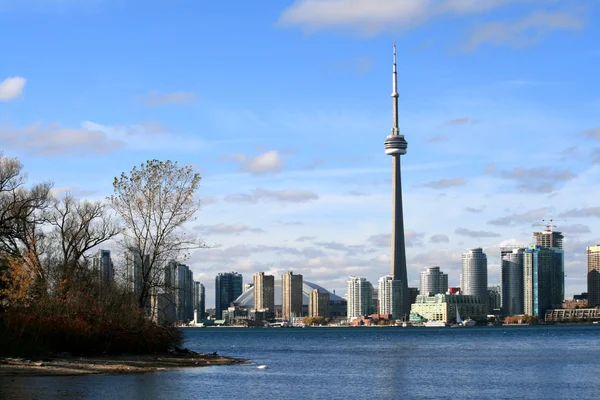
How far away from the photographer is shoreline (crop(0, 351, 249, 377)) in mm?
52688

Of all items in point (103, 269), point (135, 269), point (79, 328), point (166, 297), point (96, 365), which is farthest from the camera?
point (103, 269)

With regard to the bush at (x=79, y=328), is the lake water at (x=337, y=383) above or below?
below

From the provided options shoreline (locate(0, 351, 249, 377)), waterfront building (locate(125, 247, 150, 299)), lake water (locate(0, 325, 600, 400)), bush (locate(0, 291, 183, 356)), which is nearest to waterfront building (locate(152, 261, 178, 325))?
bush (locate(0, 291, 183, 356))

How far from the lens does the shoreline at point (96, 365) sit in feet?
173

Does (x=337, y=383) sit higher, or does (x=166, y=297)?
(x=166, y=297)

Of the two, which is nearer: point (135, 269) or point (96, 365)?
point (96, 365)

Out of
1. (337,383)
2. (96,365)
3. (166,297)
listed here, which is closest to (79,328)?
(96,365)

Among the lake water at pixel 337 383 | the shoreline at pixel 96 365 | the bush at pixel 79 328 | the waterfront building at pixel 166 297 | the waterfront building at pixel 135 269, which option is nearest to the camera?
the lake water at pixel 337 383

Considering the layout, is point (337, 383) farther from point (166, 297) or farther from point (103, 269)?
point (103, 269)

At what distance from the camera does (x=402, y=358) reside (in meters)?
96.1

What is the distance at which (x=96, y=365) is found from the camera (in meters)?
57.9

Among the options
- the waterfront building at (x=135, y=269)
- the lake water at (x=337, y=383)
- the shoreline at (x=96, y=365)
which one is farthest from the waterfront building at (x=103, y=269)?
the lake water at (x=337, y=383)

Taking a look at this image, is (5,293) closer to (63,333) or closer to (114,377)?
(63,333)

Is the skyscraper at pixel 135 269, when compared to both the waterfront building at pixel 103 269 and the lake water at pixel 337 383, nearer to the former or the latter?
the waterfront building at pixel 103 269
